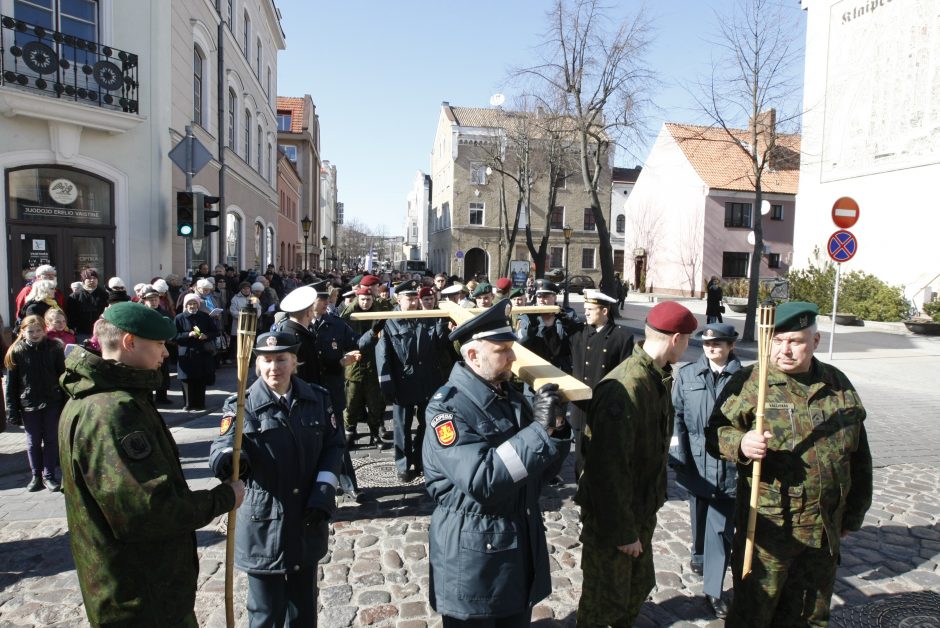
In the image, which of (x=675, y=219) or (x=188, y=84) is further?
(x=675, y=219)

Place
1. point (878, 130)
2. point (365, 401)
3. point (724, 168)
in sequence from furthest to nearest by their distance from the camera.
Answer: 1. point (724, 168)
2. point (878, 130)
3. point (365, 401)

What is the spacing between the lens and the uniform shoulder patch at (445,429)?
8.48ft

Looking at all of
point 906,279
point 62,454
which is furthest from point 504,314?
point 906,279

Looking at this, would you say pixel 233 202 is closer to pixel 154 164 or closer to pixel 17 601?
pixel 154 164

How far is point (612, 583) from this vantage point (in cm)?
306

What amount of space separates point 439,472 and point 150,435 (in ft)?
3.77

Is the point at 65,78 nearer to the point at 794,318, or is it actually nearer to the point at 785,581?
the point at 794,318

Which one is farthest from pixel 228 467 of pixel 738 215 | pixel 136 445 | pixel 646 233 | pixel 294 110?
pixel 294 110

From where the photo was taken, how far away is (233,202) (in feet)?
68.6

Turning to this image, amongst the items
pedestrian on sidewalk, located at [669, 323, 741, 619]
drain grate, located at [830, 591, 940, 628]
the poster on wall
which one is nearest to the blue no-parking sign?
pedestrian on sidewalk, located at [669, 323, 741, 619]

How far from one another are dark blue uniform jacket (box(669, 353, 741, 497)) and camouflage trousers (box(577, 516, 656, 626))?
1.01m

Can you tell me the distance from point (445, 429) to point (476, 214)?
47896 millimetres

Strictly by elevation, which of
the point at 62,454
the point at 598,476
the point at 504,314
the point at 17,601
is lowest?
the point at 17,601

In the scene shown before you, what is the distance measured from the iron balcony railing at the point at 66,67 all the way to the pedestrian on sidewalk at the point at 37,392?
7.71 metres
